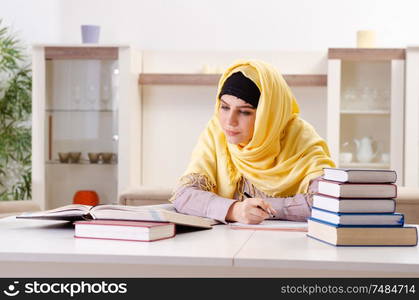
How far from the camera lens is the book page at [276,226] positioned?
227cm

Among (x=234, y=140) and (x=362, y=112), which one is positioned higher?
(x=362, y=112)

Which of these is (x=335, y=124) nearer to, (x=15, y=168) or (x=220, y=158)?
(x=15, y=168)

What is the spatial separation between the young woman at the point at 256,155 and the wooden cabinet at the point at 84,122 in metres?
3.20

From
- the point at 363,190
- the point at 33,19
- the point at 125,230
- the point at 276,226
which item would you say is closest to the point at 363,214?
the point at 363,190

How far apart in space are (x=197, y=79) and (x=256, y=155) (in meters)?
3.39

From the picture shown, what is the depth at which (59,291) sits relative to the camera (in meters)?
1.73

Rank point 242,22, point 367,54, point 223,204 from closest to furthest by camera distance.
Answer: point 223,204 → point 367,54 → point 242,22

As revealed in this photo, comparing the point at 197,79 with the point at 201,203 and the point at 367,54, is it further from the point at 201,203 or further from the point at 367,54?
the point at 201,203

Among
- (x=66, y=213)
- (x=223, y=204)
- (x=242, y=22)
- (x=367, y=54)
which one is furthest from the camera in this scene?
(x=242, y=22)

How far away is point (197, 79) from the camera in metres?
5.95

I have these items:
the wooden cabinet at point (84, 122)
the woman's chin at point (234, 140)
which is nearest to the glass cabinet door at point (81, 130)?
the wooden cabinet at point (84, 122)

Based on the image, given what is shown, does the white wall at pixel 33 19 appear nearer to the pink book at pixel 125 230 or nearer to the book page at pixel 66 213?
the book page at pixel 66 213

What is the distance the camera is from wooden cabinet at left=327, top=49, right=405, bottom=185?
5.69 meters

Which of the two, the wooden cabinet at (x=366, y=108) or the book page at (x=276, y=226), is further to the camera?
the wooden cabinet at (x=366, y=108)
